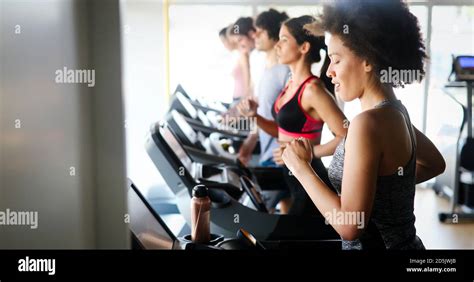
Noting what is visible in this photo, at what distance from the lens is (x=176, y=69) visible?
2525 millimetres

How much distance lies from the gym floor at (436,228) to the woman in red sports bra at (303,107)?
42cm

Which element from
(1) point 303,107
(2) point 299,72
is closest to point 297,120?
(1) point 303,107

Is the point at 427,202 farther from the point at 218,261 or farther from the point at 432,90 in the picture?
the point at 218,261

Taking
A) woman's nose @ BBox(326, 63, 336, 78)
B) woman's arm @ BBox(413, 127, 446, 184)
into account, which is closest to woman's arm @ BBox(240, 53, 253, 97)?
woman's nose @ BBox(326, 63, 336, 78)

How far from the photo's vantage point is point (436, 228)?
6.69 feet

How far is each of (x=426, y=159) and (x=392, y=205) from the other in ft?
0.85

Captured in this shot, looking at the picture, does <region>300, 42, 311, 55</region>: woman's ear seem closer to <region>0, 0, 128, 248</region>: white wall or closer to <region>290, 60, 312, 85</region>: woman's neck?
<region>290, 60, 312, 85</region>: woman's neck

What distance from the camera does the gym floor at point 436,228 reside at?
79.2 inches

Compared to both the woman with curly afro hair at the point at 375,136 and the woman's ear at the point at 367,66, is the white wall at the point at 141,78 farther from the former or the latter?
the woman's ear at the point at 367,66

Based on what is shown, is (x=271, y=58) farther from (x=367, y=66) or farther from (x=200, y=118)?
(x=200, y=118)

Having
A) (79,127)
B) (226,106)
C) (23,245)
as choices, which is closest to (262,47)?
(226,106)

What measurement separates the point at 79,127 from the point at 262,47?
3.16 feet

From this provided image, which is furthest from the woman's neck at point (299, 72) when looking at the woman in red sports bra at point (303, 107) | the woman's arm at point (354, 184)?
the woman's arm at point (354, 184)

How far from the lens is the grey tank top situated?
1.86 metres
